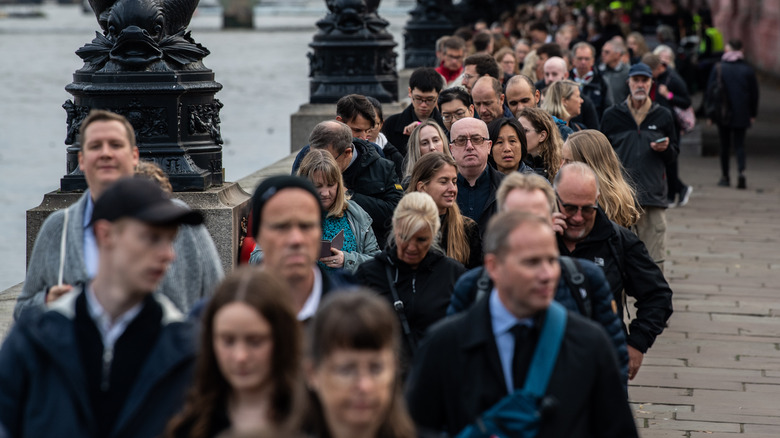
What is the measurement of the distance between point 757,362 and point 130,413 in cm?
586

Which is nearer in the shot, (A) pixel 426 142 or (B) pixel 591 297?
(B) pixel 591 297

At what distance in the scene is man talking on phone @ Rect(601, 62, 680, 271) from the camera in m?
10.3

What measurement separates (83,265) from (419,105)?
5624mm

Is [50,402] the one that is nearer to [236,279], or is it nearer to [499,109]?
[236,279]

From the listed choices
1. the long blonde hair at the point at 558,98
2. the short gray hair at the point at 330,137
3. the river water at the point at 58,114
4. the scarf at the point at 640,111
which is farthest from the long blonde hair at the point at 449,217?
the river water at the point at 58,114

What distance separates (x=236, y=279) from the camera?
3.40m

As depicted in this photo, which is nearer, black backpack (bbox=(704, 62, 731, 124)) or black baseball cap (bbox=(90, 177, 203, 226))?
black baseball cap (bbox=(90, 177, 203, 226))

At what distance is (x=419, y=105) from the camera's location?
32.4 feet

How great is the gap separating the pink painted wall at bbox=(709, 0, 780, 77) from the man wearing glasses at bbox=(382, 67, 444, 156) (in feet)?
93.5

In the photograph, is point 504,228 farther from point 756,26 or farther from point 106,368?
point 756,26

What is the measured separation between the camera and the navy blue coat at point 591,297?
15.1 feet

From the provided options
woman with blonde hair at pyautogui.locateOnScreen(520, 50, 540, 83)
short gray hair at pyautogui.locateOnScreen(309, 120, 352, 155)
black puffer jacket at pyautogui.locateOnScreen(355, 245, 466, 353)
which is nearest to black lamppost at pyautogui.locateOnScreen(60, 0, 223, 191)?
short gray hair at pyautogui.locateOnScreen(309, 120, 352, 155)

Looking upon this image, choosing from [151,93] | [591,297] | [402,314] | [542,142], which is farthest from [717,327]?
[591,297]

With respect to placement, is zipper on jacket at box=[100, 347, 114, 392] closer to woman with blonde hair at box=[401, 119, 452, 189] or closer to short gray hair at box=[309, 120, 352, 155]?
short gray hair at box=[309, 120, 352, 155]
